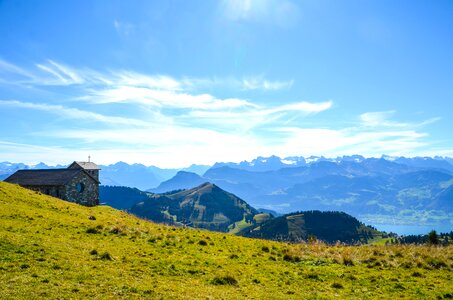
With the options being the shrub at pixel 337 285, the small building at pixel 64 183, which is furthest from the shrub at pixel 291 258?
the small building at pixel 64 183

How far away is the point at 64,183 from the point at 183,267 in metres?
51.5

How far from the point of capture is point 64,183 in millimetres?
64938

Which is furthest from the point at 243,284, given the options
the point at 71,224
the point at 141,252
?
the point at 71,224

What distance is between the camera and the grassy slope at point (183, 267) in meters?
16.8

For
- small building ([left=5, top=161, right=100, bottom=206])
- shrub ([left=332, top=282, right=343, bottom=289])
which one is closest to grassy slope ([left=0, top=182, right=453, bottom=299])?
shrub ([left=332, top=282, right=343, bottom=289])

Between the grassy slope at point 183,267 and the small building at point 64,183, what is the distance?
32.3 meters

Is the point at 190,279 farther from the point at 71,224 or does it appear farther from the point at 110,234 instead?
the point at 71,224

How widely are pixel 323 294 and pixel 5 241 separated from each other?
20359mm

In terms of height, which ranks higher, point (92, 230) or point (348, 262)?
point (92, 230)

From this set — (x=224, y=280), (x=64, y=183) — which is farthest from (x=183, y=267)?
(x=64, y=183)

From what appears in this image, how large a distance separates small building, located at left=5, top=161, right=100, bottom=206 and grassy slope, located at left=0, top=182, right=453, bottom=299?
32.3m

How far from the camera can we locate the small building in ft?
214

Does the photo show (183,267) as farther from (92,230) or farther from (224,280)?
(92,230)

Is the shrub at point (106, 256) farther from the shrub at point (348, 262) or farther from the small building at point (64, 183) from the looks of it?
the small building at point (64, 183)
